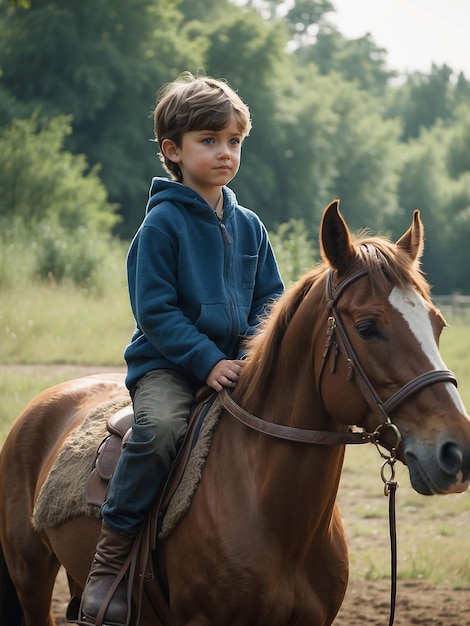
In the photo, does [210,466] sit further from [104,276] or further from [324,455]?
[104,276]

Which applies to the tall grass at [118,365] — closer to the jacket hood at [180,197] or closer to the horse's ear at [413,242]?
the horse's ear at [413,242]

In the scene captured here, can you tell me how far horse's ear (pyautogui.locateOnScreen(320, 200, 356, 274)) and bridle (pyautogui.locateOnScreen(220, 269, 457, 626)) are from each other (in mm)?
63

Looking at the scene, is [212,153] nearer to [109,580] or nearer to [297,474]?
[297,474]

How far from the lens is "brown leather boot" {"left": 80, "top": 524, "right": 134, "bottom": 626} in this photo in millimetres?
3234

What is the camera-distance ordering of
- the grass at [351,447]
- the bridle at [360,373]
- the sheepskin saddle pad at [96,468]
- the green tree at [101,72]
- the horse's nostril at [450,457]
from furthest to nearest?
the green tree at [101,72], the grass at [351,447], the sheepskin saddle pad at [96,468], the bridle at [360,373], the horse's nostril at [450,457]

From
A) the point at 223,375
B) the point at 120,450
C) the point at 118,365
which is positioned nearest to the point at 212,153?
the point at 223,375

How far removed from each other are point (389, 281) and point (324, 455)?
2.23 ft

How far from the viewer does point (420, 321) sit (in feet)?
8.55

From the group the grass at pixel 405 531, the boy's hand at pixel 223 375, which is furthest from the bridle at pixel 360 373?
the grass at pixel 405 531

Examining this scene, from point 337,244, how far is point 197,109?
968 mm

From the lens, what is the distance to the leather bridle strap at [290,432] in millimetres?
2816

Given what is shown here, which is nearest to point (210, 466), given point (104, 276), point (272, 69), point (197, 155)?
point (197, 155)

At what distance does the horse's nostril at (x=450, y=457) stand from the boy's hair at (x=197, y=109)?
5.36 ft

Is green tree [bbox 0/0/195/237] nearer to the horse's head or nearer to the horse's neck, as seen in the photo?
the horse's neck
